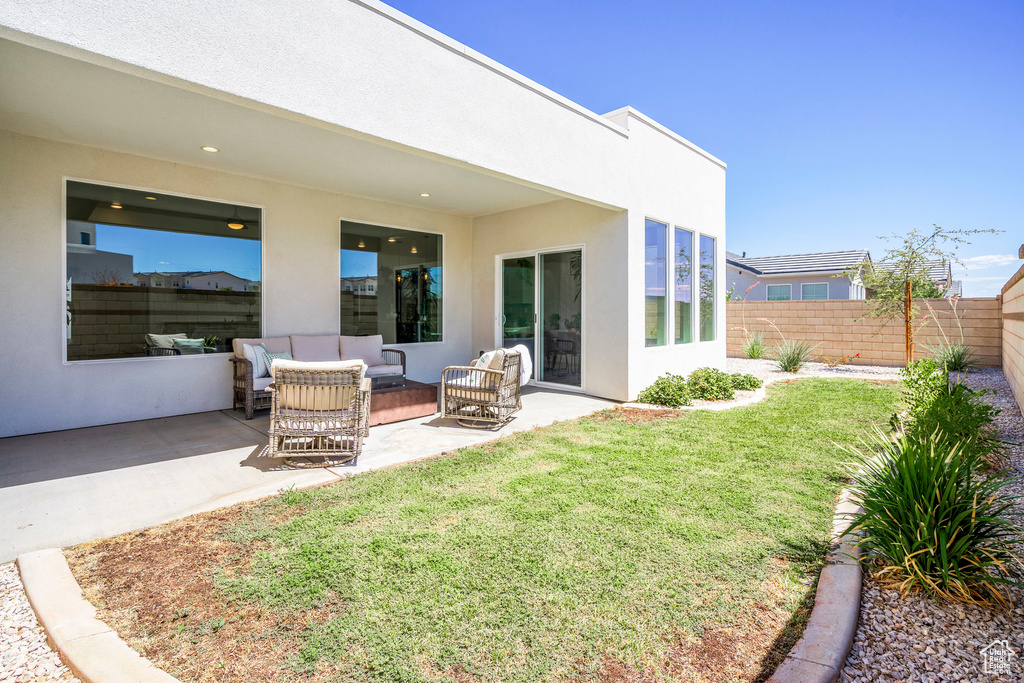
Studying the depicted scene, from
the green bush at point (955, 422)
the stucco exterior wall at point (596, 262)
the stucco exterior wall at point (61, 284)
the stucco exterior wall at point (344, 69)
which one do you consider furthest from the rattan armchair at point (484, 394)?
the green bush at point (955, 422)

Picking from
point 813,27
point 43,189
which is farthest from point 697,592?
point 813,27

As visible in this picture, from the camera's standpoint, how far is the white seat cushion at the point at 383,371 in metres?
7.17

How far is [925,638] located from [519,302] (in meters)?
7.31

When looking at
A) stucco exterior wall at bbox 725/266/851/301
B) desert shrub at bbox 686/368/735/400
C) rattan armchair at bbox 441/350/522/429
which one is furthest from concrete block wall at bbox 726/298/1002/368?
rattan armchair at bbox 441/350/522/429

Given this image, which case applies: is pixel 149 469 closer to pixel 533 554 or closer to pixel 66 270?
pixel 66 270

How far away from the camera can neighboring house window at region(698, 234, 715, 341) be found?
933 centimetres

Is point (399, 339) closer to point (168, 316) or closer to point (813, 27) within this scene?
point (168, 316)

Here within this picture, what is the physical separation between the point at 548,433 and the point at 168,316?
521cm

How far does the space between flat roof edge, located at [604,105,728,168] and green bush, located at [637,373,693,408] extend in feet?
13.6

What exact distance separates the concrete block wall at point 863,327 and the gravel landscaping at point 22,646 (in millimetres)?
13939

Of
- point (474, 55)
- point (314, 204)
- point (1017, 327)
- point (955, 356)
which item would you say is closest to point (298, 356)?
point (314, 204)

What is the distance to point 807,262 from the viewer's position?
23.0 meters

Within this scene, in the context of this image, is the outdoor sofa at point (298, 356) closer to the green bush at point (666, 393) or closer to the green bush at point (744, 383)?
the green bush at point (666, 393)

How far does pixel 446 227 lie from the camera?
938 centimetres
